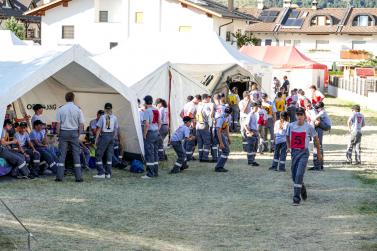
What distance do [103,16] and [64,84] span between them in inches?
1240

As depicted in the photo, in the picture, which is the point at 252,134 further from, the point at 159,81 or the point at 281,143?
the point at 159,81

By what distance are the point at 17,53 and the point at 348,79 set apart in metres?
35.8

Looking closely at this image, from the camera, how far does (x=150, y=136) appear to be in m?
16.4

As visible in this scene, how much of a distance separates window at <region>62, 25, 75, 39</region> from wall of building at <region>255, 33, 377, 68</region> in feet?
105

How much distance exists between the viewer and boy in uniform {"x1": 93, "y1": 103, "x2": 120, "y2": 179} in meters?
15.9

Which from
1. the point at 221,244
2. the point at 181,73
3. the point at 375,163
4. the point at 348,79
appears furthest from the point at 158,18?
the point at 221,244

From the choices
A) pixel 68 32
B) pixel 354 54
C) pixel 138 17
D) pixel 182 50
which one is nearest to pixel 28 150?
pixel 182 50

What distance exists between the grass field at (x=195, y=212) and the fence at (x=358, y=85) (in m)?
26.2

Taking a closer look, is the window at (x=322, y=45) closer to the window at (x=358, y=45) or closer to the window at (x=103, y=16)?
the window at (x=358, y=45)

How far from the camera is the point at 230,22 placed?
50594 mm

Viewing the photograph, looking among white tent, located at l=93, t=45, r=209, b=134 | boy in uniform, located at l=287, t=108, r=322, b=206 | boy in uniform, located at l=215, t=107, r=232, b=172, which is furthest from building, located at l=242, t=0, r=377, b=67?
boy in uniform, located at l=287, t=108, r=322, b=206

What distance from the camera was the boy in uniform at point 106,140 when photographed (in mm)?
15922

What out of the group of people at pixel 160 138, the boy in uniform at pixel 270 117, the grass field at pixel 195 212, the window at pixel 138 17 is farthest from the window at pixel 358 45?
the grass field at pixel 195 212

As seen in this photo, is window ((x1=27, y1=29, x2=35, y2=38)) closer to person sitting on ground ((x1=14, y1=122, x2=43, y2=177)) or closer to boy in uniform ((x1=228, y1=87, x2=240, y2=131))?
boy in uniform ((x1=228, y1=87, x2=240, y2=131))
